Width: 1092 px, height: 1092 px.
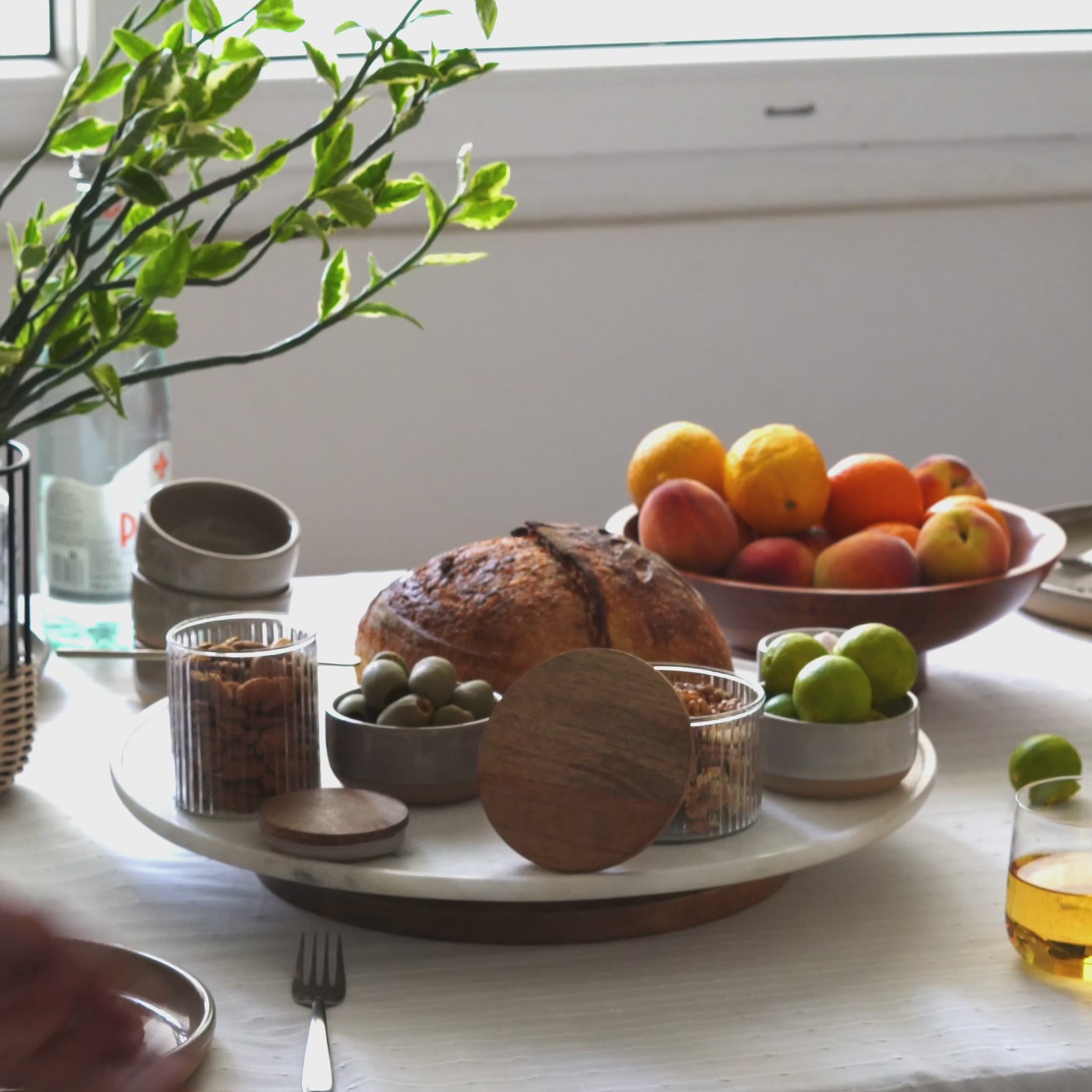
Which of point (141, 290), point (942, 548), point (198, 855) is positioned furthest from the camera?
point (942, 548)

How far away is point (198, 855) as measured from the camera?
0.79 meters

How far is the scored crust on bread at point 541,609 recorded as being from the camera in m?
0.92

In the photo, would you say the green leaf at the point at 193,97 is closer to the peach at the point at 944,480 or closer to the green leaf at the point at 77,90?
the green leaf at the point at 77,90

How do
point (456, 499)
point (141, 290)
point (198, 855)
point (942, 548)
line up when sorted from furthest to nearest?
point (456, 499), point (942, 548), point (198, 855), point (141, 290)

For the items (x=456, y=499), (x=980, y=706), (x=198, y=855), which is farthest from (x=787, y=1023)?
(x=456, y=499)

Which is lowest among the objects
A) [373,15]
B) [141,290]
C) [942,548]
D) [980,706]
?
[980,706]

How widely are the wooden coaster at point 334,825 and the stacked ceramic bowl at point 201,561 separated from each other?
0.34m

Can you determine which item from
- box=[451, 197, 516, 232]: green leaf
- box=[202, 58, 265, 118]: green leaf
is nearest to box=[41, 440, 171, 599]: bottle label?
box=[451, 197, 516, 232]: green leaf

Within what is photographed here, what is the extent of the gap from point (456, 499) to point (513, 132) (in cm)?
50

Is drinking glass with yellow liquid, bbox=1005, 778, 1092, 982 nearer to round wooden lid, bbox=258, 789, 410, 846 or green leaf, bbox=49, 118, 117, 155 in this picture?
round wooden lid, bbox=258, 789, 410, 846

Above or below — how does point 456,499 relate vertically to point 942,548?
below

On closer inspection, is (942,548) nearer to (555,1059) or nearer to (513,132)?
(555,1059)

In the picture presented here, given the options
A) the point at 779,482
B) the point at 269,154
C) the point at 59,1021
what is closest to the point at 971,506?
the point at 779,482

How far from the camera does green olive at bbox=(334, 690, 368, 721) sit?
81 centimetres
